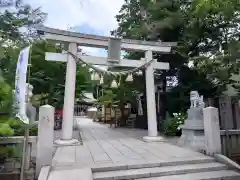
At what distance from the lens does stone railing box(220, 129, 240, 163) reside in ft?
17.2

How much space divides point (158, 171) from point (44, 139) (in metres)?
2.28

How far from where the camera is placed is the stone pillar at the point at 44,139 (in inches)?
159

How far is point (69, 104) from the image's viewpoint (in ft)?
22.8

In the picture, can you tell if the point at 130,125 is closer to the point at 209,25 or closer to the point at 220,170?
the point at 209,25

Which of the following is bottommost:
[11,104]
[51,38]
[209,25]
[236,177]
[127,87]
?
[236,177]

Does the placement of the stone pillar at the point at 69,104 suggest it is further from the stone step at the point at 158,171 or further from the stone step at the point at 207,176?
the stone step at the point at 207,176

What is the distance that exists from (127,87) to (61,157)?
7.92 metres

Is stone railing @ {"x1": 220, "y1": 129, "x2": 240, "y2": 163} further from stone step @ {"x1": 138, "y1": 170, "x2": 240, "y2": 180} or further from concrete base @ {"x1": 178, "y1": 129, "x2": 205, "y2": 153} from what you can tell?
stone step @ {"x1": 138, "y1": 170, "x2": 240, "y2": 180}

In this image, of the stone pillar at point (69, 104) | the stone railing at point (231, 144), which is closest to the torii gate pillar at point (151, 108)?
the stone railing at point (231, 144)

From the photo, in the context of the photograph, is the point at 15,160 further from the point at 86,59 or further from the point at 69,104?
the point at 86,59

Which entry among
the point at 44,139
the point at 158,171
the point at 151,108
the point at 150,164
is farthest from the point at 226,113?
the point at 44,139

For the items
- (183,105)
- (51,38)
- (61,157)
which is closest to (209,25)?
(183,105)

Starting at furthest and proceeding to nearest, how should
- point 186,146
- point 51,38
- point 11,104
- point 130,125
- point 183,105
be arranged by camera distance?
1. point 130,125
2. point 183,105
3. point 51,38
4. point 186,146
5. point 11,104

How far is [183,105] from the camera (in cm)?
1000
